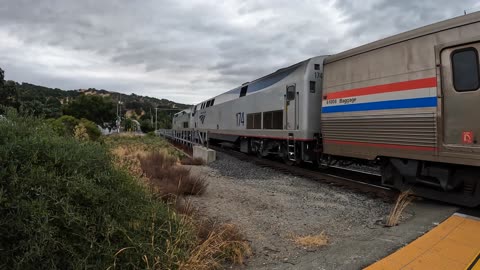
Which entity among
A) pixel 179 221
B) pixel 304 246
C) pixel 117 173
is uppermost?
pixel 117 173

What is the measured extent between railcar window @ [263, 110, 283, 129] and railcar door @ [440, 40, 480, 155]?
6.95 meters

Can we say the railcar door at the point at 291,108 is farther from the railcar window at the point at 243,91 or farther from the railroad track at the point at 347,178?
the railcar window at the point at 243,91

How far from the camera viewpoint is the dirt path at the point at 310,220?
15.0 feet

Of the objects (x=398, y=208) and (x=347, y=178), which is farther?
(x=347, y=178)

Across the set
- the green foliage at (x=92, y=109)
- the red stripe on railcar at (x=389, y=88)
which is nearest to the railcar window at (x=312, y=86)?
the red stripe on railcar at (x=389, y=88)

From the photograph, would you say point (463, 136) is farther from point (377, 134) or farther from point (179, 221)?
point (179, 221)

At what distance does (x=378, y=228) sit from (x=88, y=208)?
174 inches

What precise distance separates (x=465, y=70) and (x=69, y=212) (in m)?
6.42

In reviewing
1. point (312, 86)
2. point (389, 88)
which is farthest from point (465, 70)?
point (312, 86)

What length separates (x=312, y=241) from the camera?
508 cm

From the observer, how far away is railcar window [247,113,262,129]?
1550cm

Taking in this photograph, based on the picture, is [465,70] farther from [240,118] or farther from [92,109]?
[92,109]

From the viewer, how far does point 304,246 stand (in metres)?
5.00

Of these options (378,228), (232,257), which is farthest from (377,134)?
(232,257)
